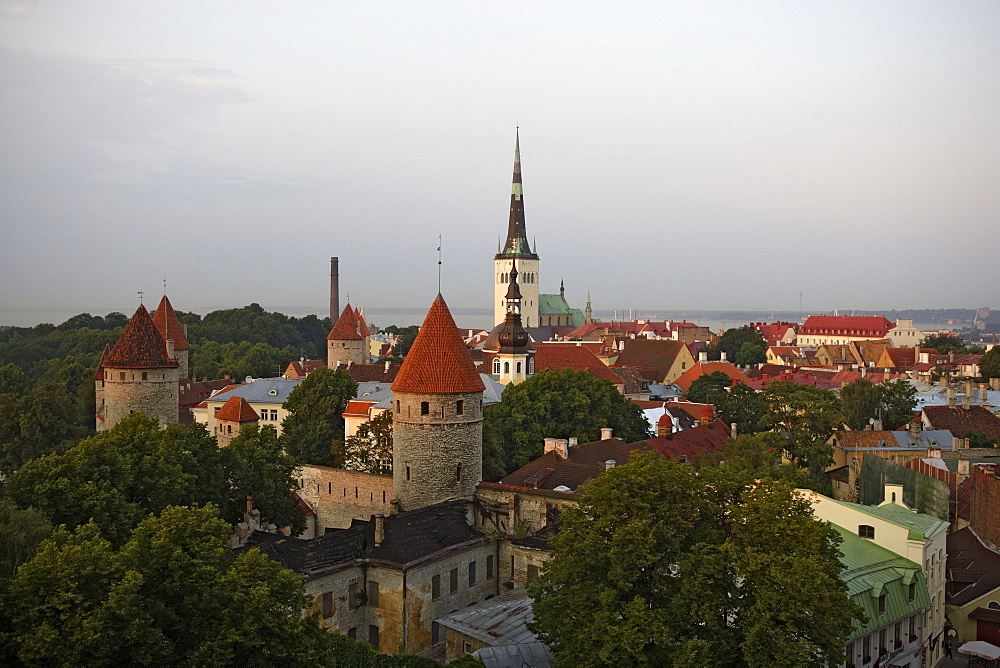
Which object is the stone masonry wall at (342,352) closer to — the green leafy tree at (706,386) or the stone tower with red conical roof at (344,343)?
the stone tower with red conical roof at (344,343)

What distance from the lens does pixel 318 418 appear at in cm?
4672

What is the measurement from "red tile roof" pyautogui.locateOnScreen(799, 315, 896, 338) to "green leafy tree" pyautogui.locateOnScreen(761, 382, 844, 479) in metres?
118

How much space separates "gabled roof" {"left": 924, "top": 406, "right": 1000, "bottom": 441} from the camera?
170ft

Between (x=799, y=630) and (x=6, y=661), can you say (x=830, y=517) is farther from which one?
(x=6, y=661)

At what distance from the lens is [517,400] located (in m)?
43.8

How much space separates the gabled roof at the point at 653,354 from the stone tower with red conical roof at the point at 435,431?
64360 millimetres

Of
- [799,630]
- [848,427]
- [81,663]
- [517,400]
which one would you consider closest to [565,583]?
[799,630]

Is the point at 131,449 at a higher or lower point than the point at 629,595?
higher

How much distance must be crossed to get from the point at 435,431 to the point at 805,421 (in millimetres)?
22761

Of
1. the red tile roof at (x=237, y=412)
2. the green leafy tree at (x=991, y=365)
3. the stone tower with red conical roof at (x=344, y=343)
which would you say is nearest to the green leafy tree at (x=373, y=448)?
the red tile roof at (x=237, y=412)

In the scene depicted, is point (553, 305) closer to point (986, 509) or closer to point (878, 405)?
point (878, 405)

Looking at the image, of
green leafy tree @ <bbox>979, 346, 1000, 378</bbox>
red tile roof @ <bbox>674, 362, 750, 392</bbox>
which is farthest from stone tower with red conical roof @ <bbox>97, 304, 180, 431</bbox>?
green leafy tree @ <bbox>979, 346, 1000, 378</bbox>

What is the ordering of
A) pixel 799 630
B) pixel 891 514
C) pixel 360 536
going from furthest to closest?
pixel 891 514, pixel 360 536, pixel 799 630

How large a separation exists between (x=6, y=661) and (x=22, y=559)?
4.90 m
